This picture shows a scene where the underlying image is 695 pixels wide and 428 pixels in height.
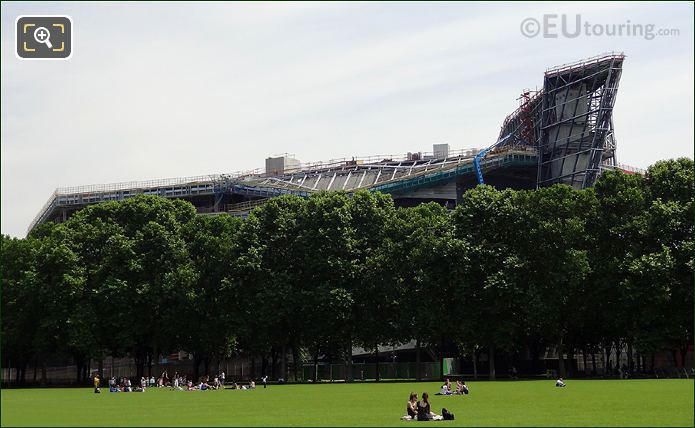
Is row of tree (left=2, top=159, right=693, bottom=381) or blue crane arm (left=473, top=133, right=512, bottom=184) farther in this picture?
blue crane arm (left=473, top=133, right=512, bottom=184)

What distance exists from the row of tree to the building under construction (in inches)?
1528

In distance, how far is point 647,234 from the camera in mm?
89062

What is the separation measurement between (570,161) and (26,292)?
89.7m

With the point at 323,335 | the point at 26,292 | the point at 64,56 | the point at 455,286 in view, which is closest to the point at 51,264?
the point at 26,292

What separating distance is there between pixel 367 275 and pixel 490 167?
192 feet

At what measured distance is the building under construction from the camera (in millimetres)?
147375

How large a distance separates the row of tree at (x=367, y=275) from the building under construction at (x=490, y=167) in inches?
1528

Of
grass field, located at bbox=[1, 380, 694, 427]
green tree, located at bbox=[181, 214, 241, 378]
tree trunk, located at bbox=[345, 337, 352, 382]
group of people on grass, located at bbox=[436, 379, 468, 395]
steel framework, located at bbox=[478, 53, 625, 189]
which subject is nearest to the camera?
grass field, located at bbox=[1, 380, 694, 427]

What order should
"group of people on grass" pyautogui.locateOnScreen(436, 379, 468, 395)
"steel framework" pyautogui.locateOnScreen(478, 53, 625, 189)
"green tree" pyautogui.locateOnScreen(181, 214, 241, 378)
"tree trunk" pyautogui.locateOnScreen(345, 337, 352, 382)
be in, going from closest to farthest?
"group of people on grass" pyautogui.locateOnScreen(436, 379, 468, 395), "tree trunk" pyautogui.locateOnScreen(345, 337, 352, 382), "green tree" pyautogui.locateOnScreen(181, 214, 241, 378), "steel framework" pyautogui.locateOnScreen(478, 53, 625, 189)

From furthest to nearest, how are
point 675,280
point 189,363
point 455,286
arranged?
point 189,363 → point 455,286 → point 675,280

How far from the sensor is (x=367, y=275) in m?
97.4

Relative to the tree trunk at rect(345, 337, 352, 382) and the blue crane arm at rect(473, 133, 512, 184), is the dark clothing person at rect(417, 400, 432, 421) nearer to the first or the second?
the tree trunk at rect(345, 337, 352, 382)

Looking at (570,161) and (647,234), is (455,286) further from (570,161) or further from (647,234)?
(570,161)

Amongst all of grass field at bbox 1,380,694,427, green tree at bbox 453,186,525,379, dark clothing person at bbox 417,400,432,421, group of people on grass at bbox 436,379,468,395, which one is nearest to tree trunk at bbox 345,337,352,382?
green tree at bbox 453,186,525,379
